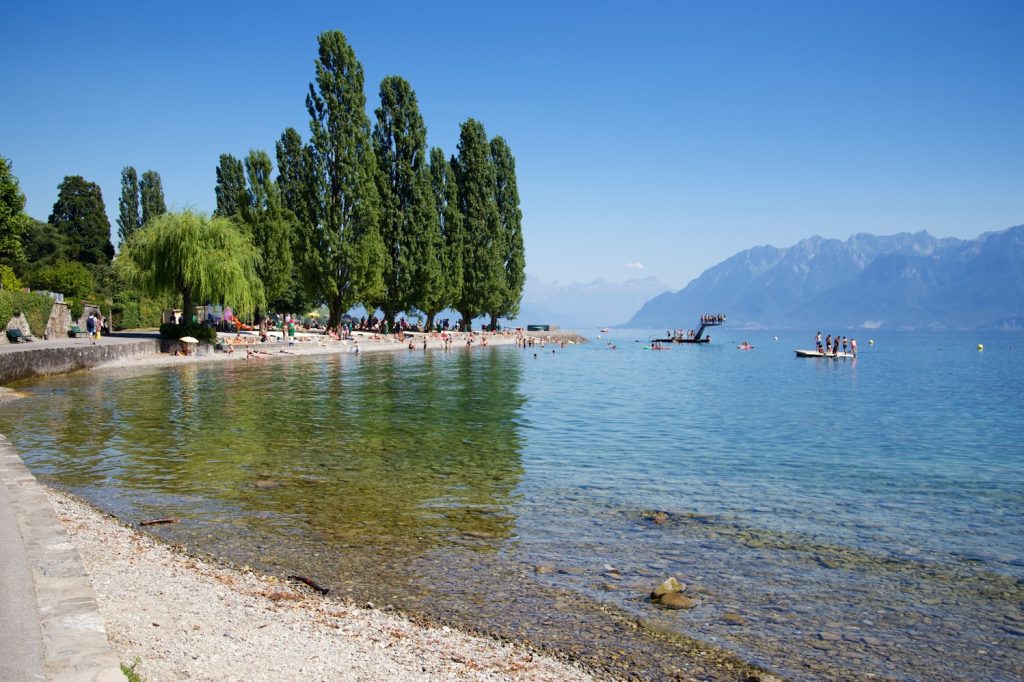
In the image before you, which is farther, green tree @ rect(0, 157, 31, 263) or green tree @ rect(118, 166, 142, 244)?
green tree @ rect(118, 166, 142, 244)

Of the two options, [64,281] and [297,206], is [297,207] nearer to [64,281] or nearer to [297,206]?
[297,206]

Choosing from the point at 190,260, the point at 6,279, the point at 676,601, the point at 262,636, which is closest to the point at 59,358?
the point at 190,260

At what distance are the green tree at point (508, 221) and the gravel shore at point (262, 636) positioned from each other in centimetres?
7580

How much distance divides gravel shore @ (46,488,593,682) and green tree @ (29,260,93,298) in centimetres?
6588

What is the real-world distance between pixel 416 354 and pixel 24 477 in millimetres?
50825

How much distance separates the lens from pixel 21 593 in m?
6.38

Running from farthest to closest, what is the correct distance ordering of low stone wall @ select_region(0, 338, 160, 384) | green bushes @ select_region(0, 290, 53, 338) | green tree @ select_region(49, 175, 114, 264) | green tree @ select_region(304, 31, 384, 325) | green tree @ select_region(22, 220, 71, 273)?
green tree @ select_region(49, 175, 114, 264)
green tree @ select_region(22, 220, 71, 273)
green tree @ select_region(304, 31, 384, 325)
green bushes @ select_region(0, 290, 53, 338)
low stone wall @ select_region(0, 338, 160, 384)

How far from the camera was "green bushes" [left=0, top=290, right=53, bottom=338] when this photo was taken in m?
41.3

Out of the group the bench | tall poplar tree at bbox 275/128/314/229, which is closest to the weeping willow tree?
the bench

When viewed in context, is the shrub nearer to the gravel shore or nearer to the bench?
the bench

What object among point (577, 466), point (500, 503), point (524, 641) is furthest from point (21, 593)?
point (577, 466)

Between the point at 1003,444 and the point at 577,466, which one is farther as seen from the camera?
the point at 1003,444

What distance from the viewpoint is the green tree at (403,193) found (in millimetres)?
68250

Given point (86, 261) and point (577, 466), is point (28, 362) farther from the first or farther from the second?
point (86, 261)
